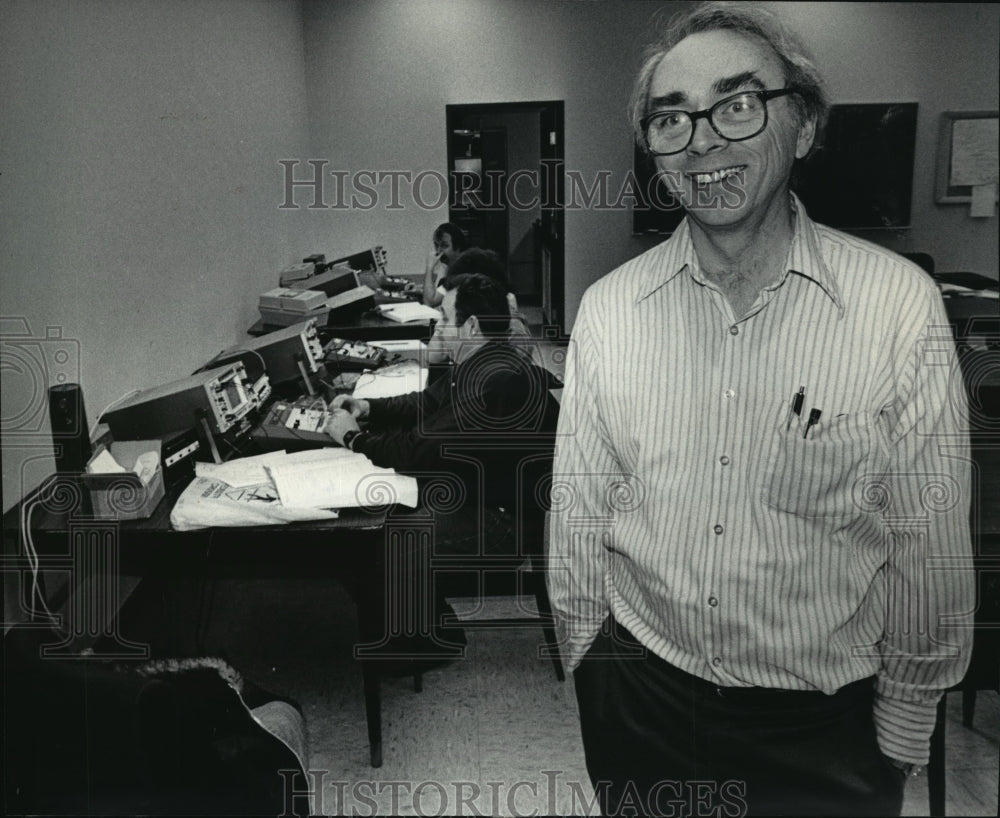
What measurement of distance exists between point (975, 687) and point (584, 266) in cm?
116

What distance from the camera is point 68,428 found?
1.62 metres

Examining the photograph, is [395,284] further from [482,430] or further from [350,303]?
[482,430]

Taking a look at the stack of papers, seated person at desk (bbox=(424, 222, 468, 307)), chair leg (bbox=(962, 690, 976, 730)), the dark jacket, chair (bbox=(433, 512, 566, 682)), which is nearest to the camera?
chair leg (bbox=(962, 690, 976, 730))

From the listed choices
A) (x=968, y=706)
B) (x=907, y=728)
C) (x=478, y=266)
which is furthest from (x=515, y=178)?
(x=968, y=706)

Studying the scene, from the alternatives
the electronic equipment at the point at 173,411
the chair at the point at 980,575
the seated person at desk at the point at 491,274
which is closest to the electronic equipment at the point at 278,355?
the electronic equipment at the point at 173,411

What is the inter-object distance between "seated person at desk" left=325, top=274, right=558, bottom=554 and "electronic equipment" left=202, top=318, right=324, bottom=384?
244 mm

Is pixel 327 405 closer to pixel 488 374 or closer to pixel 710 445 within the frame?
pixel 488 374

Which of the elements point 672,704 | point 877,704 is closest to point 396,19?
point 672,704

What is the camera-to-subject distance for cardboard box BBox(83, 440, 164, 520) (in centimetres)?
166

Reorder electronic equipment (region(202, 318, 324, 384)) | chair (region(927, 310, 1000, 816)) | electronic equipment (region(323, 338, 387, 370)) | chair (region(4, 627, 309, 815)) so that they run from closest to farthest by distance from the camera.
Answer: chair (region(4, 627, 309, 815)) < chair (region(927, 310, 1000, 816)) < electronic equipment (region(202, 318, 324, 384)) < electronic equipment (region(323, 338, 387, 370))

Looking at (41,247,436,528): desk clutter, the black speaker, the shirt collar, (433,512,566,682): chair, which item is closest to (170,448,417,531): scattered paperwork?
(41,247,436,528): desk clutter

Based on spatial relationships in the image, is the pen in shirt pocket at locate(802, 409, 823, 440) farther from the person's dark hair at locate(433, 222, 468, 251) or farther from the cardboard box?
the cardboard box

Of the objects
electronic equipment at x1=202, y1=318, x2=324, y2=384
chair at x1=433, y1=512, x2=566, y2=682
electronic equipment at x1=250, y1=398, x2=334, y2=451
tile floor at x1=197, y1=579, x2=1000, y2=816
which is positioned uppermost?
electronic equipment at x1=202, y1=318, x2=324, y2=384

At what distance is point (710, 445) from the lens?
1.21 m
